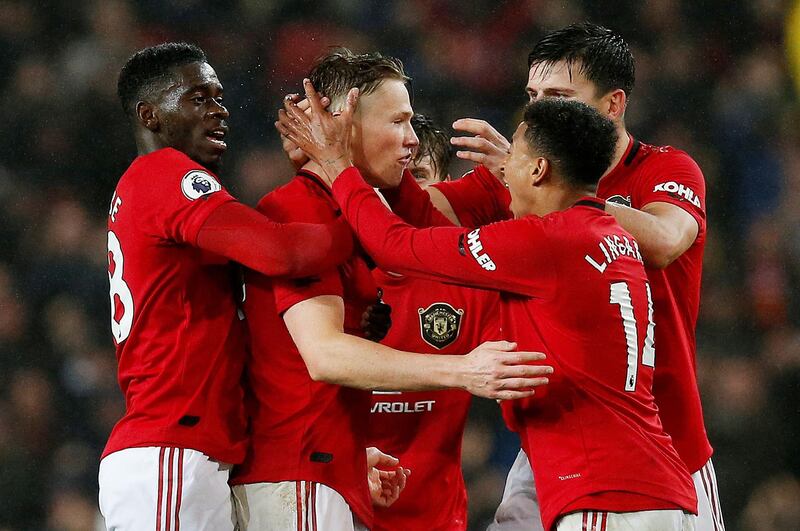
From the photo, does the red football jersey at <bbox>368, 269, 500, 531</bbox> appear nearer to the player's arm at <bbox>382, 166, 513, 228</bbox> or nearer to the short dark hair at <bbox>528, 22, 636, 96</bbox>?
the player's arm at <bbox>382, 166, 513, 228</bbox>

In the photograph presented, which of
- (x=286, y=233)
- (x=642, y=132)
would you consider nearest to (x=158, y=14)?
(x=642, y=132)

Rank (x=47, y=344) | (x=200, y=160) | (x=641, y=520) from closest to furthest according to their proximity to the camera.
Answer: (x=641, y=520), (x=200, y=160), (x=47, y=344)

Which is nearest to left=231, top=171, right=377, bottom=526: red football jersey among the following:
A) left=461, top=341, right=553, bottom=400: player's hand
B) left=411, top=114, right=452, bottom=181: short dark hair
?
left=461, top=341, right=553, bottom=400: player's hand

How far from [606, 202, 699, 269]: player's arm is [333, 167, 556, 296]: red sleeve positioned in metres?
0.52

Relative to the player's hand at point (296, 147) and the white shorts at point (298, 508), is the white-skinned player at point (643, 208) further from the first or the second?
the white shorts at point (298, 508)

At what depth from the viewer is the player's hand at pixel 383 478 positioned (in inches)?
130

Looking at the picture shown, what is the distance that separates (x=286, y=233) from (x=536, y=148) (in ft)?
2.44

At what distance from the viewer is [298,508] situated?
2.71 metres

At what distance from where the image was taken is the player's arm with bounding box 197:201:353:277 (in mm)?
2682

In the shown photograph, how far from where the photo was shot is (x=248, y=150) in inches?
257

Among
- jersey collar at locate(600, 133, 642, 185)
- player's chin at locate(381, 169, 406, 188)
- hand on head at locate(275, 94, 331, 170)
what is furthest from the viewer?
jersey collar at locate(600, 133, 642, 185)

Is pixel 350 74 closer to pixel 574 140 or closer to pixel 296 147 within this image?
pixel 296 147

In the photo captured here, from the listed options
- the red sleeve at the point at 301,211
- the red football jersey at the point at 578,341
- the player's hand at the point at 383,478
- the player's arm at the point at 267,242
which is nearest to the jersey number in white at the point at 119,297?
the player's arm at the point at 267,242

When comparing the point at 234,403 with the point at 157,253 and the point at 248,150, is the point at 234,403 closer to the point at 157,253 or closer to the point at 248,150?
the point at 157,253
